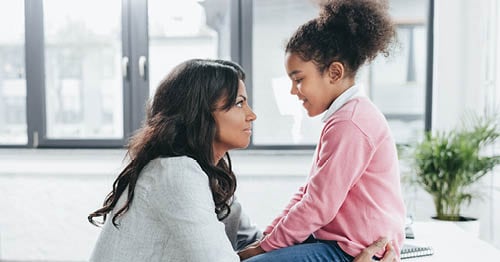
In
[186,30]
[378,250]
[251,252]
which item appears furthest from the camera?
[186,30]

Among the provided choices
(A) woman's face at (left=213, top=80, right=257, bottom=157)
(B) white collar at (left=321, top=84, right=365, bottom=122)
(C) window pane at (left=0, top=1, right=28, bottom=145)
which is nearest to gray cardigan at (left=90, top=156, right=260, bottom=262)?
(A) woman's face at (left=213, top=80, right=257, bottom=157)

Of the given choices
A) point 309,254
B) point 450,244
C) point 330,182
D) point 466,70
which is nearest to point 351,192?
point 330,182

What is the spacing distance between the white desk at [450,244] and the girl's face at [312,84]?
47 cm

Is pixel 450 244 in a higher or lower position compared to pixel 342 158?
lower

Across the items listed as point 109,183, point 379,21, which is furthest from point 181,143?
point 109,183

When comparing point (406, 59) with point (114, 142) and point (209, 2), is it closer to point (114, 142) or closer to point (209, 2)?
point (209, 2)

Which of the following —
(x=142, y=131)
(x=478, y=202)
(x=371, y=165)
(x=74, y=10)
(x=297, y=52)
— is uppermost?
(x=74, y=10)

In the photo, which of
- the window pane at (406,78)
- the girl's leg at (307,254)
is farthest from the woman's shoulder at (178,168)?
the window pane at (406,78)

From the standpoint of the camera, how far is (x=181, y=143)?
1.29 m

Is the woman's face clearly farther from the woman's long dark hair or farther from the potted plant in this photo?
the potted plant

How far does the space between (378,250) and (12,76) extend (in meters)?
2.65

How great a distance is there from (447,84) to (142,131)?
2.14 m

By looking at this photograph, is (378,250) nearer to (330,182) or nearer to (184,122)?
(330,182)

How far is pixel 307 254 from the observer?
1.38m
